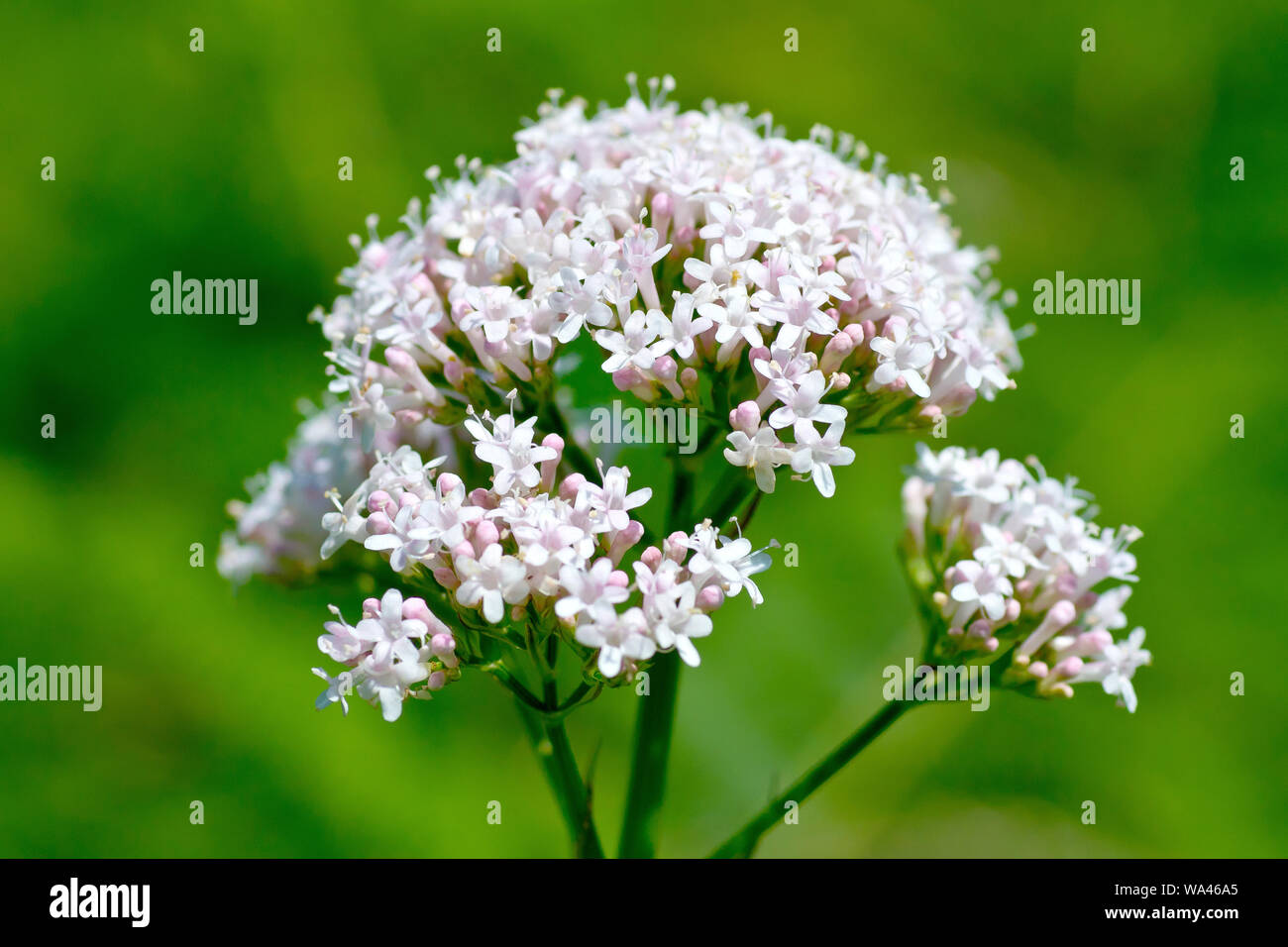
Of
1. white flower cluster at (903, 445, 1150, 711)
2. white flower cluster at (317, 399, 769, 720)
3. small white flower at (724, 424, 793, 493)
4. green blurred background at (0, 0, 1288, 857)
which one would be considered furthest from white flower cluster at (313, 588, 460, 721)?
green blurred background at (0, 0, 1288, 857)

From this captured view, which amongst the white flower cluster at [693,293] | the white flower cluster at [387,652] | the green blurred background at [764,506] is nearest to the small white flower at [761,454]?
the white flower cluster at [693,293]

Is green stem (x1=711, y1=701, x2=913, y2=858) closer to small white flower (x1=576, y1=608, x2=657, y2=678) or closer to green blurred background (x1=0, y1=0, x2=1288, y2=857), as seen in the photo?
small white flower (x1=576, y1=608, x2=657, y2=678)

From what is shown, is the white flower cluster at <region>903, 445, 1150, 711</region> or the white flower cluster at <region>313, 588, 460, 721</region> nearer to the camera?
the white flower cluster at <region>313, 588, 460, 721</region>

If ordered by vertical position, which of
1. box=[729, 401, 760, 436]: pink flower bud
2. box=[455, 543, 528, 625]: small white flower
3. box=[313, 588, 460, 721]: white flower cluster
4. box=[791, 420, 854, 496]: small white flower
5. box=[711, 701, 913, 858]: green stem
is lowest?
box=[711, 701, 913, 858]: green stem

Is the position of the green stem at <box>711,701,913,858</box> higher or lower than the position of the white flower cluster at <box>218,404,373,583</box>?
lower
